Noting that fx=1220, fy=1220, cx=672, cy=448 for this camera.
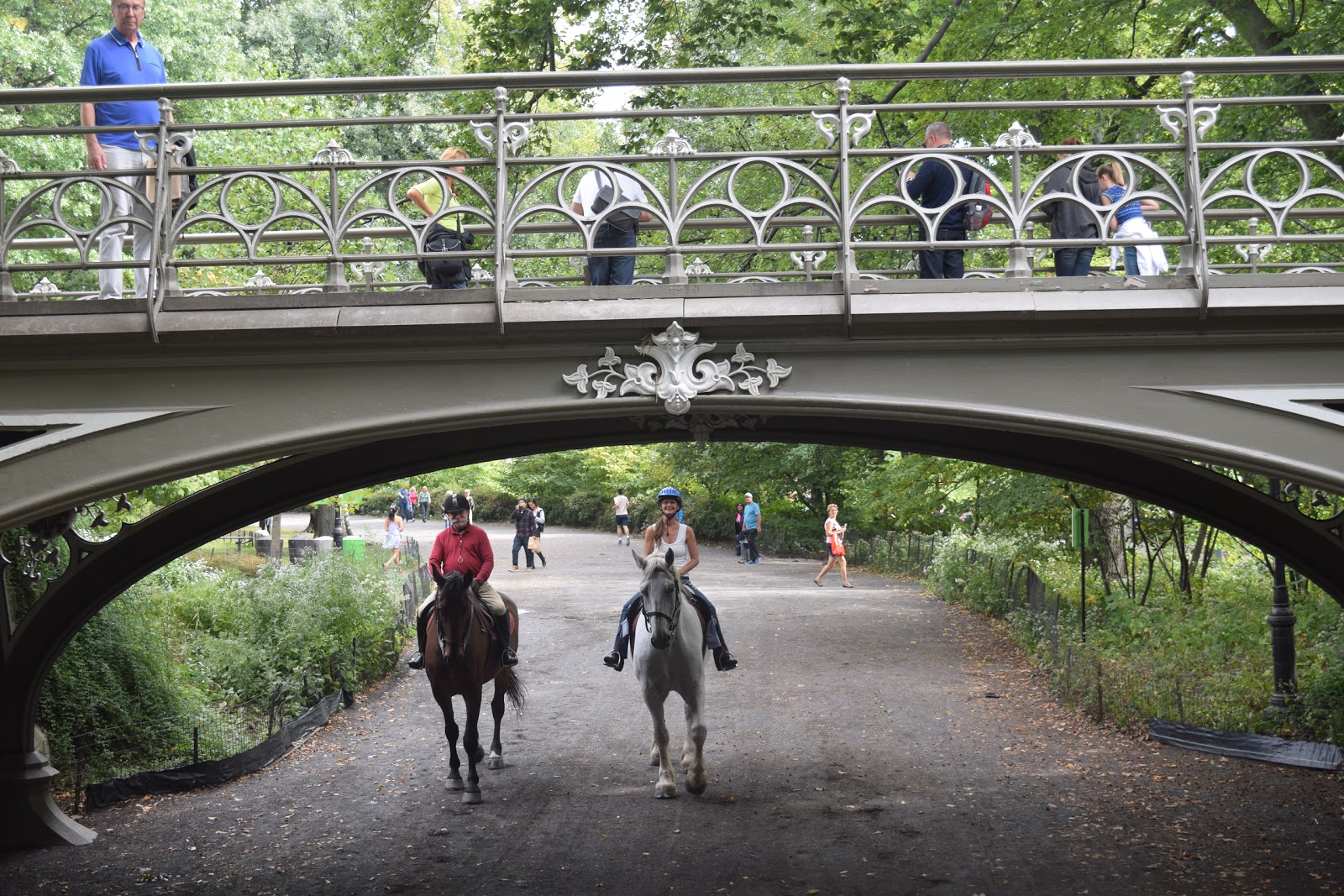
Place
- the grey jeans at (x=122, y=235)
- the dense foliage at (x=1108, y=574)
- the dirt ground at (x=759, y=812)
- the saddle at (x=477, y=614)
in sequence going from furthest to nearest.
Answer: the dense foliage at (x=1108, y=574), the saddle at (x=477, y=614), the dirt ground at (x=759, y=812), the grey jeans at (x=122, y=235)

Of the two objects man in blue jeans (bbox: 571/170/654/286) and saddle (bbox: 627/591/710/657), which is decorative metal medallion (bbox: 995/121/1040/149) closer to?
man in blue jeans (bbox: 571/170/654/286)

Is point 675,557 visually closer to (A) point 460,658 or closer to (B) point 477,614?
(B) point 477,614

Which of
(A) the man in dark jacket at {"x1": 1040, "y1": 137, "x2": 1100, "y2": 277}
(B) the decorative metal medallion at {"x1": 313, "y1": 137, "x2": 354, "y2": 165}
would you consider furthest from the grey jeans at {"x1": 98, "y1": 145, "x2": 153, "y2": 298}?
(A) the man in dark jacket at {"x1": 1040, "y1": 137, "x2": 1100, "y2": 277}

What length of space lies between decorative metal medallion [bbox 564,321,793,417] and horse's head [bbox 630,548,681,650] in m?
4.19

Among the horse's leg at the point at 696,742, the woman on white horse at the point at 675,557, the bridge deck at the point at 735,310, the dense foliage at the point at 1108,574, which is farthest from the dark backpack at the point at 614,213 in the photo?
the dense foliage at the point at 1108,574

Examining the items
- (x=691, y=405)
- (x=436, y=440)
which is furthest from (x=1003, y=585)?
(x=691, y=405)

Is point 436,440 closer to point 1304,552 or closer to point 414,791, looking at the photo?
point 414,791

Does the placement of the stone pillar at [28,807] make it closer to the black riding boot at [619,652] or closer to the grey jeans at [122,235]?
the black riding boot at [619,652]

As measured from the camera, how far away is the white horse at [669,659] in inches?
420

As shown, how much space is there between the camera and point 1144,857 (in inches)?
374

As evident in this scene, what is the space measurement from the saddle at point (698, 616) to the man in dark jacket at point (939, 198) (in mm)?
4712

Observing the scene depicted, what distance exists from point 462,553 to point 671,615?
2.36 meters

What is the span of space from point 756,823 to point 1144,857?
3.14m

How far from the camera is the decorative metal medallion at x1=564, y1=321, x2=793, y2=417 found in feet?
21.8
